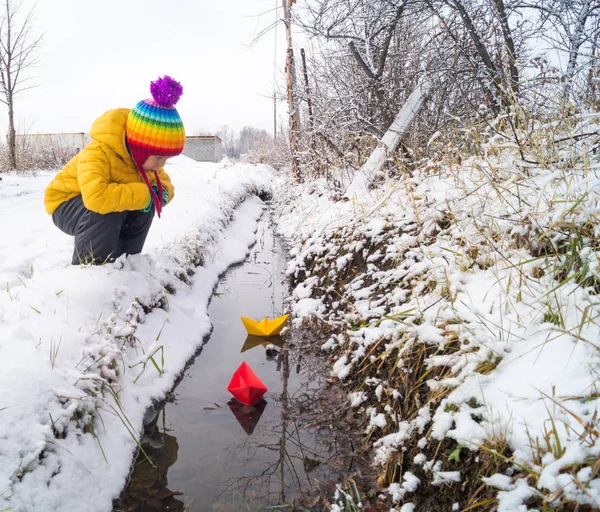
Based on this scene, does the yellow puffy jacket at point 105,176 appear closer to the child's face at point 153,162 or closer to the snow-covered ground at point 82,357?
the child's face at point 153,162

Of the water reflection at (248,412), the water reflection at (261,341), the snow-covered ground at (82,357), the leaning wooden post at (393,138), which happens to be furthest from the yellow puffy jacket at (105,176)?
the leaning wooden post at (393,138)

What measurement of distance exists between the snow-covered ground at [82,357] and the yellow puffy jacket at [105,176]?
0.49 metres

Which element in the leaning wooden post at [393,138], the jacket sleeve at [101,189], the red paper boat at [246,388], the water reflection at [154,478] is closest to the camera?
the water reflection at [154,478]

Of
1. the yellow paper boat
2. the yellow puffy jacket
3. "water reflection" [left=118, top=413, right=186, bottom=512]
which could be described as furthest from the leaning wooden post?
"water reflection" [left=118, top=413, right=186, bottom=512]

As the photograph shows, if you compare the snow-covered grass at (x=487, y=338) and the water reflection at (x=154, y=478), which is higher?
the snow-covered grass at (x=487, y=338)

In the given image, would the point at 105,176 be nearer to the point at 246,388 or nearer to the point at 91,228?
the point at 91,228

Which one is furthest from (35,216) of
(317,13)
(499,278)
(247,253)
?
(499,278)

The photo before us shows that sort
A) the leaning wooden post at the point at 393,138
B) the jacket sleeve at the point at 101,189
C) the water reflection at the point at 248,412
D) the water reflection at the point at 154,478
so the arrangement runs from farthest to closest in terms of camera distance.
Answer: the leaning wooden post at the point at 393,138
the jacket sleeve at the point at 101,189
the water reflection at the point at 248,412
the water reflection at the point at 154,478

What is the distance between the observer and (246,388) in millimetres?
2426

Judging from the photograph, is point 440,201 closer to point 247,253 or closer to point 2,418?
point 2,418

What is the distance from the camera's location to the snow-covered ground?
5.16 ft

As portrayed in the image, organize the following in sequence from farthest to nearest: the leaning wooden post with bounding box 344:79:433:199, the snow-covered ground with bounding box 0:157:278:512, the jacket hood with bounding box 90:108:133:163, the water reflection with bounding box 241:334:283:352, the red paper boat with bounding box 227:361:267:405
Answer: the leaning wooden post with bounding box 344:79:433:199 → the water reflection with bounding box 241:334:283:352 → the jacket hood with bounding box 90:108:133:163 → the red paper boat with bounding box 227:361:267:405 → the snow-covered ground with bounding box 0:157:278:512

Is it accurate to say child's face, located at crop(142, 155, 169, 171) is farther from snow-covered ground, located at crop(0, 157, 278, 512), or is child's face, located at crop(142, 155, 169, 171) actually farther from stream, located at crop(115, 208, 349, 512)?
stream, located at crop(115, 208, 349, 512)

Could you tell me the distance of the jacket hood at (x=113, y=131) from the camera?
9.67 ft
